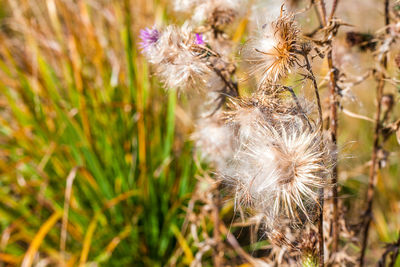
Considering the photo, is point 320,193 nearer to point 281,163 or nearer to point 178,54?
point 281,163

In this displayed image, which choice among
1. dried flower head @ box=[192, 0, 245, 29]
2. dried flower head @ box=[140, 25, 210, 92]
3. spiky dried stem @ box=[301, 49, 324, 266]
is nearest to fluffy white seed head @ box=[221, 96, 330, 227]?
spiky dried stem @ box=[301, 49, 324, 266]

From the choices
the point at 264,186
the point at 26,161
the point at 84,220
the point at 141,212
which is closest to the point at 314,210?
the point at 264,186

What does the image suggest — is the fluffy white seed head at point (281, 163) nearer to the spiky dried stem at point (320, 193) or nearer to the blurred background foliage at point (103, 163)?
the spiky dried stem at point (320, 193)

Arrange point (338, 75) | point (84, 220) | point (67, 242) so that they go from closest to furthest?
1. point (338, 75)
2. point (84, 220)
3. point (67, 242)

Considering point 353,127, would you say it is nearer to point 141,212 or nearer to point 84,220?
point 141,212

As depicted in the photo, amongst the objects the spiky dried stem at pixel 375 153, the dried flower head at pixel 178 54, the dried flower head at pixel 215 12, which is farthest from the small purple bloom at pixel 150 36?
the spiky dried stem at pixel 375 153

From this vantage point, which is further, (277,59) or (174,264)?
(174,264)

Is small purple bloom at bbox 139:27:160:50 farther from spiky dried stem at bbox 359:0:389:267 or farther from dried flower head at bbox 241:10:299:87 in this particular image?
spiky dried stem at bbox 359:0:389:267
